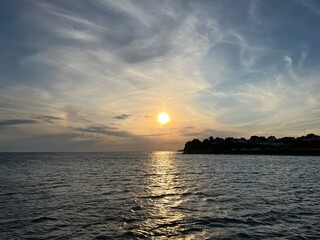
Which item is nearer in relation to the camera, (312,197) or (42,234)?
(42,234)

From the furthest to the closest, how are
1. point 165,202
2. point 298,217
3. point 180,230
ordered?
point 165,202
point 298,217
point 180,230

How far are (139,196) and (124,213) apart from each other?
10.4 meters

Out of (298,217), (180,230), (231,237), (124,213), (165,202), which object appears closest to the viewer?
(231,237)

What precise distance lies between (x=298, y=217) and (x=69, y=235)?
60.5ft

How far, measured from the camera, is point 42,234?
63.9 ft

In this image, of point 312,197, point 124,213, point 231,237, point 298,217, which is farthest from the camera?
point 312,197

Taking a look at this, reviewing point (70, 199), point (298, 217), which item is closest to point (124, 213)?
point (70, 199)

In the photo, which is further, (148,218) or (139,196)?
(139,196)

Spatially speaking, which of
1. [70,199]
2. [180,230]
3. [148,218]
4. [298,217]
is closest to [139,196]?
[70,199]

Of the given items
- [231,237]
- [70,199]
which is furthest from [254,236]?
[70,199]

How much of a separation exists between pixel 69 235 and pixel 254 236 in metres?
12.4

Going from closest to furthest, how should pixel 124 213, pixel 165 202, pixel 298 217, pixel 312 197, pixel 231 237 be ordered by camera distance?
pixel 231 237 → pixel 298 217 → pixel 124 213 → pixel 165 202 → pixel 312 197

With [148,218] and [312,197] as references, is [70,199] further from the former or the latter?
[312,197]

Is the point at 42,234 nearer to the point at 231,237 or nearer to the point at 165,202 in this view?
the point at 231,237
